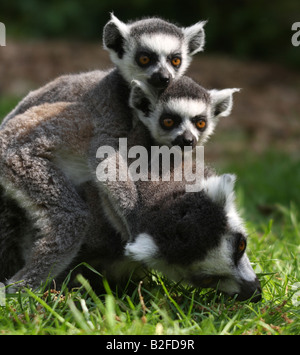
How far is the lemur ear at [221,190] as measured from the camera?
4.05 m

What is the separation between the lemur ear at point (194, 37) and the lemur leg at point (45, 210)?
225 cm

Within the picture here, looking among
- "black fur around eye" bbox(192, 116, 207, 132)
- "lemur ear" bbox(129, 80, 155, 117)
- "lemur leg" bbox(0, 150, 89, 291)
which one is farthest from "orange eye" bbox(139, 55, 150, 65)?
"lemur leg" bbox(0, 150, 89, 291)

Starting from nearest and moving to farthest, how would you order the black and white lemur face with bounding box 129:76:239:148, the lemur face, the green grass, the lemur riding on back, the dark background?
the green grass → the lemur face → the black and white lemur face with bounding box 129:76:239:148 → the lemur riding on back → the dark background

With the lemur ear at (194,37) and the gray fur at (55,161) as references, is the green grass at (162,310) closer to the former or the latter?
the gray fur at (55,161)

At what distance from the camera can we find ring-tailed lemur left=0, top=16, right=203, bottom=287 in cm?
456

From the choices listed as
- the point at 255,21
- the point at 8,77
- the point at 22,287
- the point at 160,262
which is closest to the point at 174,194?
the point at 160,262

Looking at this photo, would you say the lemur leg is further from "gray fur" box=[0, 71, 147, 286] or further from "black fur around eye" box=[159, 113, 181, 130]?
"black fur around eye" box=[159, 113, 181, 130]

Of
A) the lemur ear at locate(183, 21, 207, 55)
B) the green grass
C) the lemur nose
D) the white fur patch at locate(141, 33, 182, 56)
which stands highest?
the lemur ear at locate(183, 21, 207, 55)

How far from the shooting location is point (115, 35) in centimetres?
584

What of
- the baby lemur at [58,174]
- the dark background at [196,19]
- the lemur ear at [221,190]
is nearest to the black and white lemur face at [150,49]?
the baby lemur at [58,174]

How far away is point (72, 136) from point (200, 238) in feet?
5.77

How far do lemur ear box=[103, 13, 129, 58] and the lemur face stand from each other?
2.29 m

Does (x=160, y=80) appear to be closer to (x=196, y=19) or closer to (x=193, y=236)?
(x=193, y=236)

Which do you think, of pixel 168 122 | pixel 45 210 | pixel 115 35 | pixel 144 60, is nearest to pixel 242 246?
pixel 168 122
